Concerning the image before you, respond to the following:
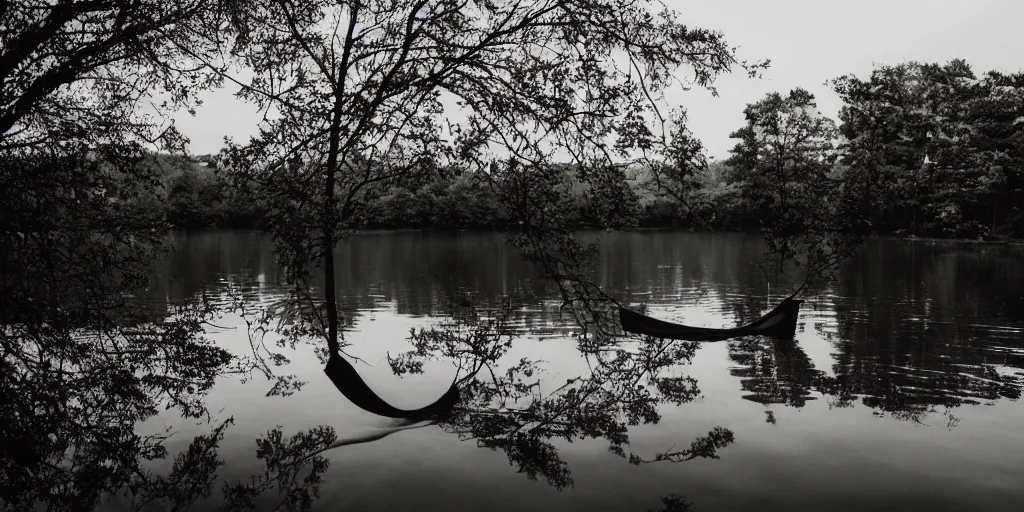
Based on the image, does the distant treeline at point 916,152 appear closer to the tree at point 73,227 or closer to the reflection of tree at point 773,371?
the reflection of tree at point 773,371

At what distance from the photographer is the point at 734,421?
9352 millimetres

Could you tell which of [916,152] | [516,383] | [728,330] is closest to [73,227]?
[516,383]

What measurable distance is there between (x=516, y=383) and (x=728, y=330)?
3.17 meters

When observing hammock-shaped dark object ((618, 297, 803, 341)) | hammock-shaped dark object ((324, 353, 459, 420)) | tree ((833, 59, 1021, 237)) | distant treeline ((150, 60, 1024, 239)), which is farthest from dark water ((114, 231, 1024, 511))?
tree ((833, 59, 1021, 237))

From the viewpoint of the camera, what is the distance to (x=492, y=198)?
9047 mm

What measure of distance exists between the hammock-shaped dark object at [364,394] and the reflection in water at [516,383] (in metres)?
0.23

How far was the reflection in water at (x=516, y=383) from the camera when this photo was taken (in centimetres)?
735

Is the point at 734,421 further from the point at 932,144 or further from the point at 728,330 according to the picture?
the point at 932,144

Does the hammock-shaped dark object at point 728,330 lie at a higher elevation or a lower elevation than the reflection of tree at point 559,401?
higher

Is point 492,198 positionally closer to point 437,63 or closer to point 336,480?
point 437,63

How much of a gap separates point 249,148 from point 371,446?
10.9 ft

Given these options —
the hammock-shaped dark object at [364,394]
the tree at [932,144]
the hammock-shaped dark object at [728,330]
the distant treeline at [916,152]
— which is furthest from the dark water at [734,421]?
the tree at [932,144]

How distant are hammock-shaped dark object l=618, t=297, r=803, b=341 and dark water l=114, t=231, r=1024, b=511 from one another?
95 cm

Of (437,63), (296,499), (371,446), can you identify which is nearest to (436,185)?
(437,63)
